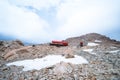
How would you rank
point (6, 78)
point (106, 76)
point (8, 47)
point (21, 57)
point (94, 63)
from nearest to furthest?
point (106, 76)
point (6, 78)
point (94, 63)
point (21, 57)
point (8, 47)

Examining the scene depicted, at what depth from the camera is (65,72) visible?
16.2 meters

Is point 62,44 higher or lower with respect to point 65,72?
higher

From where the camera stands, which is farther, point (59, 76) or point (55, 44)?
point (55, 44)

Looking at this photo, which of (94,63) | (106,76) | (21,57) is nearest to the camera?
(106,76)

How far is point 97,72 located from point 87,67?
1777mm

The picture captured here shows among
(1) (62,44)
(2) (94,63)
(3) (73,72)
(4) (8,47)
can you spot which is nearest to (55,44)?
(1) (62,44)

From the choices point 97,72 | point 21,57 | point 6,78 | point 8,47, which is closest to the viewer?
point 97,72

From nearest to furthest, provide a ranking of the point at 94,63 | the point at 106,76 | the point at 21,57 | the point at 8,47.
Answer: the point at 106,76 → the point at 94,63 → the point at 21,57 → the point at 8,47

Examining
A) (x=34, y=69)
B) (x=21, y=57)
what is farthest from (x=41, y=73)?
Answer: (x=21, y=57)

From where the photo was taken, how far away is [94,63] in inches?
762

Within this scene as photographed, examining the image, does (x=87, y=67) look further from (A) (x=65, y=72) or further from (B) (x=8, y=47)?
(B) (x=8, y=47)

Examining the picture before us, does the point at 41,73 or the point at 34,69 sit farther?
the point at 34,69

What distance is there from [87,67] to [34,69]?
5891 mm

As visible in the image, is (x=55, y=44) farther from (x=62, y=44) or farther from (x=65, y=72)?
(x=65, y=72)
